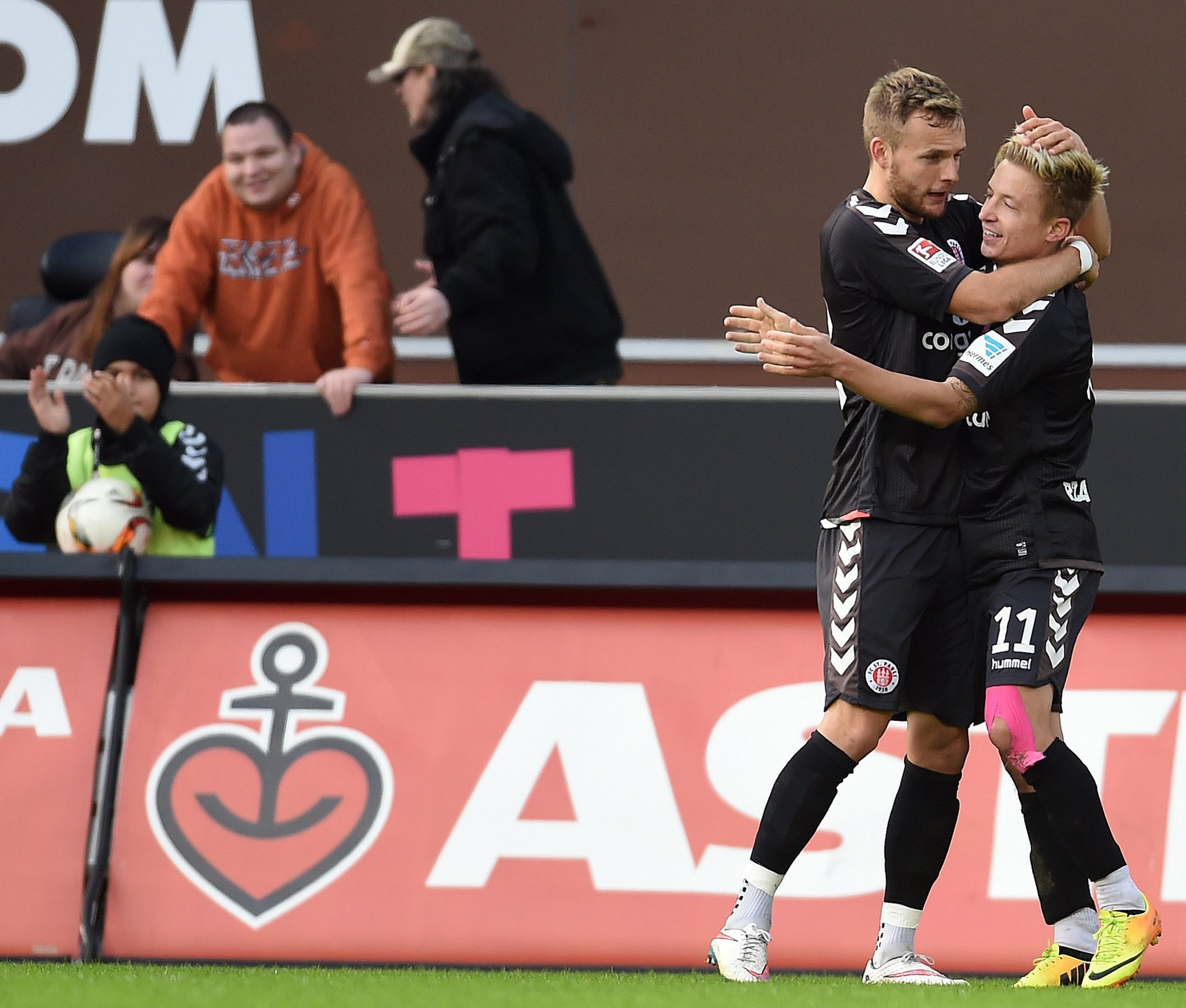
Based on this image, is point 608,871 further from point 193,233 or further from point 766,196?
point 766,196

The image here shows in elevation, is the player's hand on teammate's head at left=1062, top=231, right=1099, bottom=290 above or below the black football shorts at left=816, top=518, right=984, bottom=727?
above

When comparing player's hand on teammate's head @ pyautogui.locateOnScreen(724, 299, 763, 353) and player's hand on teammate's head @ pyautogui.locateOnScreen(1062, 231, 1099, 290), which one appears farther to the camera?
player's hand on teammate's head @ pyautogui.locateOnScreen(1062, 231, 1099, 290)

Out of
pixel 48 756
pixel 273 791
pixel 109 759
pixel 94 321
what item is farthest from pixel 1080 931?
pixel 94 321

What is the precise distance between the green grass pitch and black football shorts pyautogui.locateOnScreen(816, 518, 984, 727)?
2.03 ft

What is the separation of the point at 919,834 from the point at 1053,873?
32 cm

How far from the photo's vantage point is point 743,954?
3.80 m

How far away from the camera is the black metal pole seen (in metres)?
4.28

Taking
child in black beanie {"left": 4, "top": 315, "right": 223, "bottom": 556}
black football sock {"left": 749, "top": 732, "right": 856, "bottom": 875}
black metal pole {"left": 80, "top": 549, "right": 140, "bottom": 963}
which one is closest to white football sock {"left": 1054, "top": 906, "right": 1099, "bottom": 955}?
black football sock {"left": 749, "top": 732, "right": 856, "bottom": 875}

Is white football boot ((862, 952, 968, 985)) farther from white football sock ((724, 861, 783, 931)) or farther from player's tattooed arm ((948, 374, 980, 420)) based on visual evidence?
player's tattooed arm ((948, 374, 980, 420))

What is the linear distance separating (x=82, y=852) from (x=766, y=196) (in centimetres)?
573

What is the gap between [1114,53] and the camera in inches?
357

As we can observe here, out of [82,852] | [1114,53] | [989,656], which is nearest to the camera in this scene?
[989,656]

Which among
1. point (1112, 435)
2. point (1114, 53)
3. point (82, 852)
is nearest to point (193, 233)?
point (82, 852)

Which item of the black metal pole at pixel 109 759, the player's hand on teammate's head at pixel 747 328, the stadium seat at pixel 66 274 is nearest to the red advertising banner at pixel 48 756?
the black metal pole at pixel 109 759
